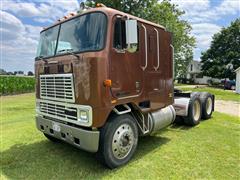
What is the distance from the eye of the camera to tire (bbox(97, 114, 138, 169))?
3941mm

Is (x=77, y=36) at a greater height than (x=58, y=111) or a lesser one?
greater

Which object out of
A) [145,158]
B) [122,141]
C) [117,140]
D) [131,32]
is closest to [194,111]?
[145,158]

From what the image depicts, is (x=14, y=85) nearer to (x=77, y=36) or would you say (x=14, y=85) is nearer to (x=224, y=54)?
(x=77, y=36)

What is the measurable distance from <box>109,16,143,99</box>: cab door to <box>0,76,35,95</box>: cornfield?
59.9 feet

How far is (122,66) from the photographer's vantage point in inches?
165

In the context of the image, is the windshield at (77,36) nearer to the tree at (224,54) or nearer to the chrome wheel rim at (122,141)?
the chrome wheel rim at (122,141)

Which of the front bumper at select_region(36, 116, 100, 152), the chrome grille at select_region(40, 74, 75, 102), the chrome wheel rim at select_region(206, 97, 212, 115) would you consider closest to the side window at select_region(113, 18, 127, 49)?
the chrome grille at select_region(40, 74, 75, 102)

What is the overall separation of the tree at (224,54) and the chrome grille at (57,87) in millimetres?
41188

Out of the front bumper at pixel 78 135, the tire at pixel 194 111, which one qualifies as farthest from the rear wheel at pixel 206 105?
the front bumper at pixel 78 135

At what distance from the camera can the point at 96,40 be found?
383 centimetres

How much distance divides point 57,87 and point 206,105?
5915mm

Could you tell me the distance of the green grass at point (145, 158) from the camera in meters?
3.97

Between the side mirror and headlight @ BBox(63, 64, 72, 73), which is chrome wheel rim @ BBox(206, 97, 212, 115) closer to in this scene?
the side mirror

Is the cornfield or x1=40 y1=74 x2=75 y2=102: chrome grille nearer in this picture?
x1=40 y1=74 x2=75 y2=102: chrome grille
